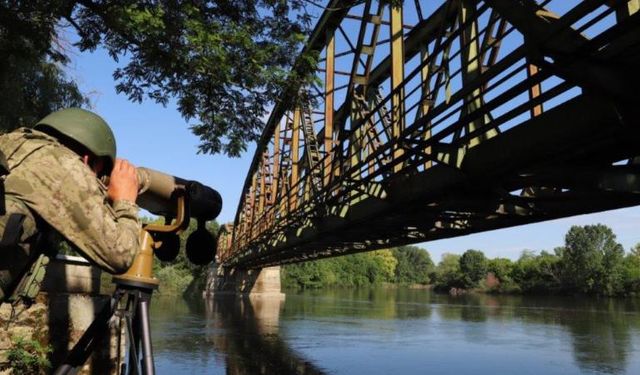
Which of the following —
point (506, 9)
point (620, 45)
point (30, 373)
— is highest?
point (506, 9)

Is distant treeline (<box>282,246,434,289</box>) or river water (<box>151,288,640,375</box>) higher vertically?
distant treeline (<box>282,246,434,289</box>)

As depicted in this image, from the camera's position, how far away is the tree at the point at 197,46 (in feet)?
21.2

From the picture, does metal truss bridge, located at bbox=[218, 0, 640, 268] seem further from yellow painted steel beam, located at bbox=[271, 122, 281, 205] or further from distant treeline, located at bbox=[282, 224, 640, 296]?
distant treeline, located at bbox=[282, 224, 640, 296]

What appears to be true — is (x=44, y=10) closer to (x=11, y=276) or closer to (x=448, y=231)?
(x=11, y=276)

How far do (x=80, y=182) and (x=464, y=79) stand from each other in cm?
667

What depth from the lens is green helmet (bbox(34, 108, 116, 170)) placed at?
2066mm

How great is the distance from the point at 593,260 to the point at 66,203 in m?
→ 86.8

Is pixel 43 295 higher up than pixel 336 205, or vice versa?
pixel 336 205

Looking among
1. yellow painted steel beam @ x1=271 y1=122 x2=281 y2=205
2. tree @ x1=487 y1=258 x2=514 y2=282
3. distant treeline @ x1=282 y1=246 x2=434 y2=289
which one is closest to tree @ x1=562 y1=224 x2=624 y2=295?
tree @ x1=487 y1=258 x2=514 y2=282

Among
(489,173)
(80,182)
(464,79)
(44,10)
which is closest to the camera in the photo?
(80,182)

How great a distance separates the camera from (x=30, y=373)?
3.82 m

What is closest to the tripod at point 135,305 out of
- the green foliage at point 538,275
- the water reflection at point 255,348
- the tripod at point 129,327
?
the tripod at point 129,327

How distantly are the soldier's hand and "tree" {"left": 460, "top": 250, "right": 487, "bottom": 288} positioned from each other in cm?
9379

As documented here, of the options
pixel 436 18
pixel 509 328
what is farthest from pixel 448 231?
pixel 509 328
